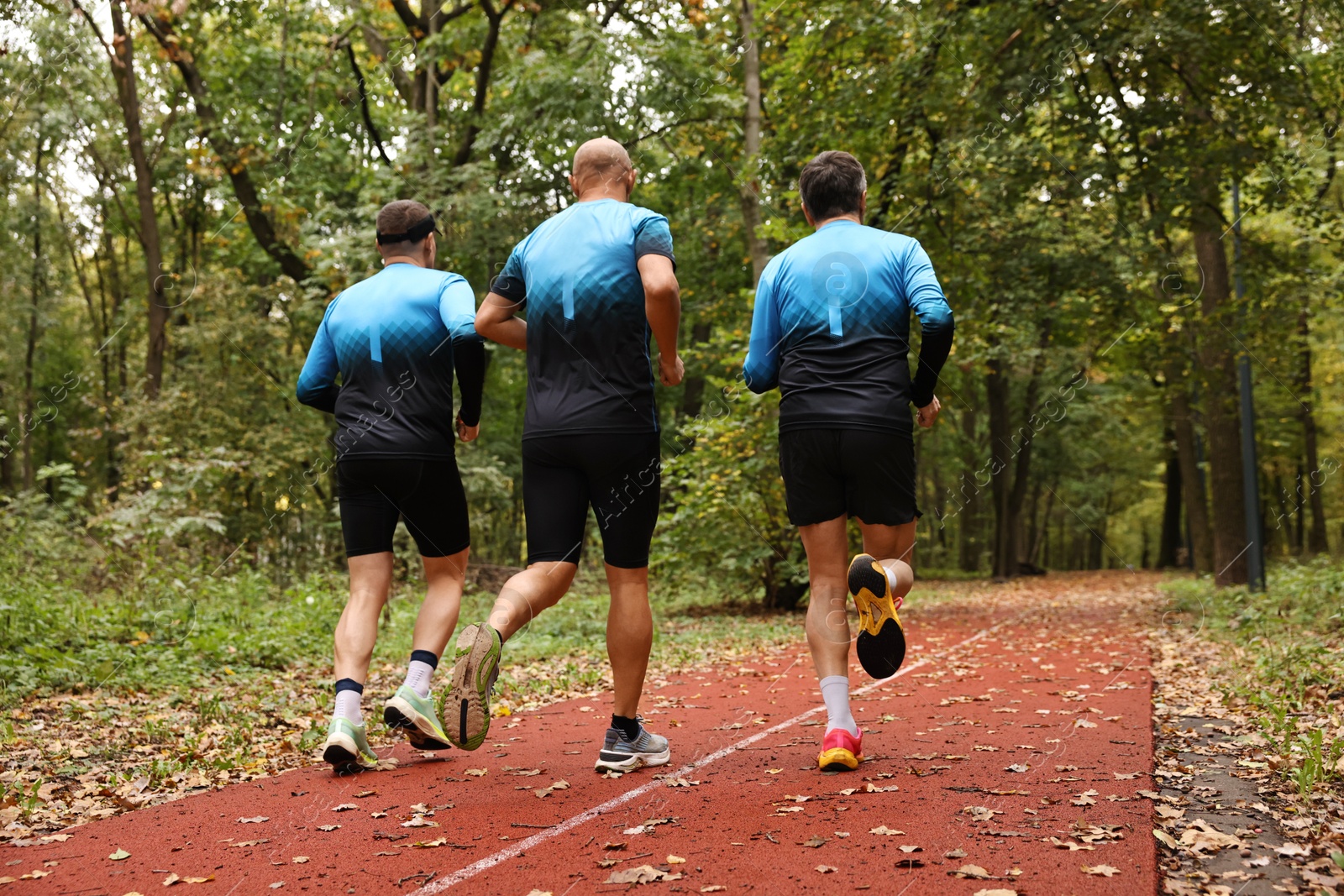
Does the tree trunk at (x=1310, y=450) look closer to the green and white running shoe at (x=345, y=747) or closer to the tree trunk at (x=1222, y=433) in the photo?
the tree trunk at (x=1222, y=433)

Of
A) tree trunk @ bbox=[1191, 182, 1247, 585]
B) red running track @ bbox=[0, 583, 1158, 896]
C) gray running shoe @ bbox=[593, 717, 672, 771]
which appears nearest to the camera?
red running track @ bbox=[0, 583, 1158, 896]

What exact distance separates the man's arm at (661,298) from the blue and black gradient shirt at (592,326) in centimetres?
6

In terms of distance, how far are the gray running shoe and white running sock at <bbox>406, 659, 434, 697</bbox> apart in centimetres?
83

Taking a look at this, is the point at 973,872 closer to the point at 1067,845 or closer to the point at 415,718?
the point at 1067,845

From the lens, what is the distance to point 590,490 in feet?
13.6

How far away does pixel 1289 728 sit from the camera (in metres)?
4.83

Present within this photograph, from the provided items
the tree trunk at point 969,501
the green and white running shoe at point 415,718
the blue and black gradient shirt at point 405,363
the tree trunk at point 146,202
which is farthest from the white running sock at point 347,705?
the tree trunk at point 969,501

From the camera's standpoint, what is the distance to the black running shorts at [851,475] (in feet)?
13.8

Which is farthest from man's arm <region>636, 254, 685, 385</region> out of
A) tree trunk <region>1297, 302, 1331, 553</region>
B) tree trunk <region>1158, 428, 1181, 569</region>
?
tree trunk <region>1158, 428, 1181, 569</region>

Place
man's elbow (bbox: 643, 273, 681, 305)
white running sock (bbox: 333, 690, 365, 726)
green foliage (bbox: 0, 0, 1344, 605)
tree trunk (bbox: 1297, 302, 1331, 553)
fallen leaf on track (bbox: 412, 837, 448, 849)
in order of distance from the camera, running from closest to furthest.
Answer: fallen leaf on track (bbox: 412, 837, 448, 849), man's elbow (bbox: 643, 273, 681, 305), white running sock (bbox: 333, 690, 365, 726), green foliage (bbox: 0, 0, 1344, 605), tree trunk (bbox: 1297, 302, 1331, 553)

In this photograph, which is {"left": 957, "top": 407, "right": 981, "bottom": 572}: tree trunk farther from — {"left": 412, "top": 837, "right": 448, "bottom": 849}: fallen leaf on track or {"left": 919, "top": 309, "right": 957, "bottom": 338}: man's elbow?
{"left": 412, "top": 837, "right": 448, "bottom": 849}: fallen leaf on track

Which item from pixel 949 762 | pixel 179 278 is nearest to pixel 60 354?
pixel 179 278

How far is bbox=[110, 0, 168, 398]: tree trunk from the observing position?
16703 millimetres

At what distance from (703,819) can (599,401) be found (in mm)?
1546
